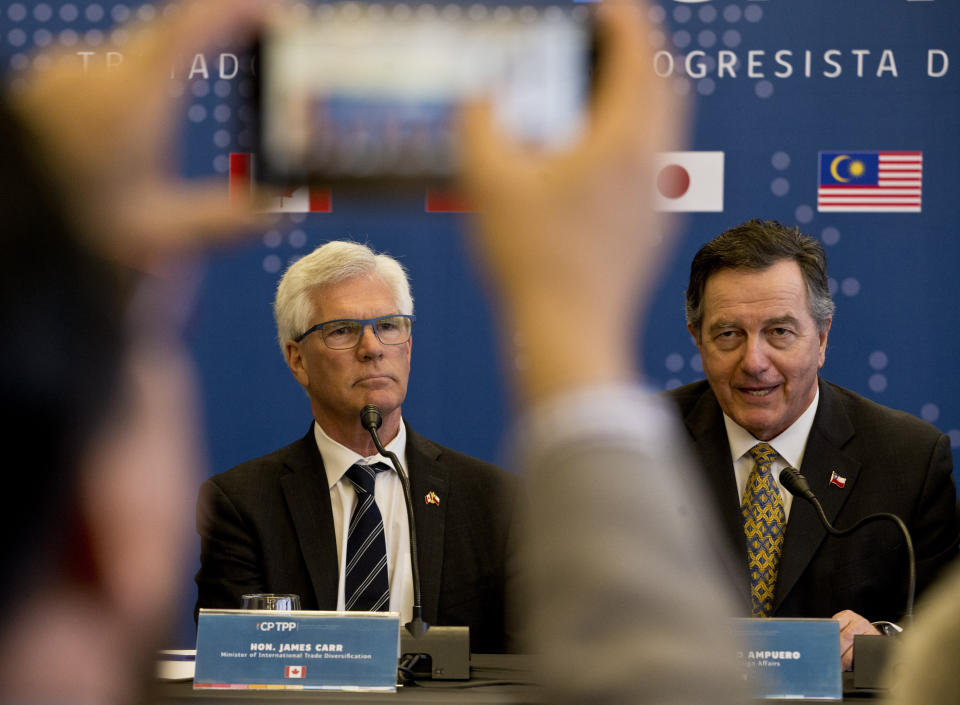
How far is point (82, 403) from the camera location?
1.07ft

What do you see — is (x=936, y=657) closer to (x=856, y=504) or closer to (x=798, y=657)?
(x=798, y=657)

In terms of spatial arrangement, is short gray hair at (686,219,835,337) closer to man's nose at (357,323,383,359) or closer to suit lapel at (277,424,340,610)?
man's nose at (357,323,383,359)

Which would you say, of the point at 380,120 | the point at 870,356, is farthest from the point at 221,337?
the point at 380,120

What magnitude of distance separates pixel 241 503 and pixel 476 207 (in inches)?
98.0

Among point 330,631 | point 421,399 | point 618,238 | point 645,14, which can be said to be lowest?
point 330,631

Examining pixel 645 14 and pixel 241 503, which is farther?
pixel 241 503

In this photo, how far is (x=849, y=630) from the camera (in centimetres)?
229

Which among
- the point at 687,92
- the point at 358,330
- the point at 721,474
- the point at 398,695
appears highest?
the point at 687,92

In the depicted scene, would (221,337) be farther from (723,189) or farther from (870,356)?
(870,356)

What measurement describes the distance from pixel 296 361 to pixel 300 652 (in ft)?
4.22

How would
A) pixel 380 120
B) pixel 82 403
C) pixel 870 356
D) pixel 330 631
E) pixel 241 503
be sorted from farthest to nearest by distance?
1. pixel 870 356
2. pixel 241 503
3. pixel 330 631
4. pixel 380 120
5. pixel 82 403

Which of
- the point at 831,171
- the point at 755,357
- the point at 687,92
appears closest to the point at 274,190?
the point at 755,357

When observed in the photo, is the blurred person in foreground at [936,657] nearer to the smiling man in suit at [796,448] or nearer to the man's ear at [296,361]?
the smiling man in suit at [796,448]

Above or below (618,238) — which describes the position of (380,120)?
above
